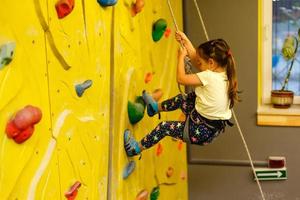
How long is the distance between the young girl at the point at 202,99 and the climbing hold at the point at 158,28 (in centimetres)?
26

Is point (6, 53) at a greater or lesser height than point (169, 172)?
greater

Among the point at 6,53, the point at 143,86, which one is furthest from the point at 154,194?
the point at 6,53

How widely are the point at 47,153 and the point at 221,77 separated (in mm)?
894

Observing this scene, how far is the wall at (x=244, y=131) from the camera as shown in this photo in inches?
116

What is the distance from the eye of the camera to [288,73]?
297 centimetres

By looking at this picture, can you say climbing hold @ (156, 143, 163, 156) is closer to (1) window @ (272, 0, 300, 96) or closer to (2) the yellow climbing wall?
(2) the yellow climbing wall

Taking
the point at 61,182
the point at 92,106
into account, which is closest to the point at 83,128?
the point at 92,106

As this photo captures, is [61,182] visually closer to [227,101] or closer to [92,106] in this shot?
[92,106]

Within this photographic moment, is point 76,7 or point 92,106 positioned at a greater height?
point 76,7

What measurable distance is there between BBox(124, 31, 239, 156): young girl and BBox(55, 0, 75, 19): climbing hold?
0.63 m

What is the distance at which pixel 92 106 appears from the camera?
5.37 feet

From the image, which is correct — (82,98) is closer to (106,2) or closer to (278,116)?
(106,2)

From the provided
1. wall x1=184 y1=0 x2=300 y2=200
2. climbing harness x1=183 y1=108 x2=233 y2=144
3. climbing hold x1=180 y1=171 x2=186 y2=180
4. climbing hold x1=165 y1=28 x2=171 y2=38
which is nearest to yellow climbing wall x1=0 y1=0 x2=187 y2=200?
climbing hold x1=165 y1=28 x2=171 y2=38

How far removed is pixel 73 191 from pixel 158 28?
1022 mm
